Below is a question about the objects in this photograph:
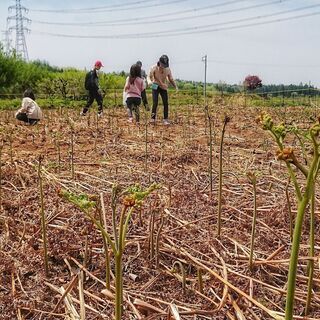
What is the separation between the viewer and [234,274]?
207cm

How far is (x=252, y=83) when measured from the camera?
1717cm

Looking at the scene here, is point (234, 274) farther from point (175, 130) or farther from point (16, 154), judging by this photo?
point (175, 130)

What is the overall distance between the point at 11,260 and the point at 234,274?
1002 mm

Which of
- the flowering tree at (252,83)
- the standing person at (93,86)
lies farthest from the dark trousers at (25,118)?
the flowering tree at (252,83)

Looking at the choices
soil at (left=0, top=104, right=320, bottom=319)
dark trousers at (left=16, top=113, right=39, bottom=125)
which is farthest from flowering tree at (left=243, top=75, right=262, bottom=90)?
soil at (left=0, top=104, right=320, bottom=319)

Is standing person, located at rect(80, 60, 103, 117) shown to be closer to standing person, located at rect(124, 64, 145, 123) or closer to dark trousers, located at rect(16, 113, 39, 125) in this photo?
standing person, located at rect(124, 64, 145, 123)

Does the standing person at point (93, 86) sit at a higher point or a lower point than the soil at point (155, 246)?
higher

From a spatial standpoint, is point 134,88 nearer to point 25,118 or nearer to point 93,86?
point 93,86

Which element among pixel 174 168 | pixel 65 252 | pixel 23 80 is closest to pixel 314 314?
pixel 65 252

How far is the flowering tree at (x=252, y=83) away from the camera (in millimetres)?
17044

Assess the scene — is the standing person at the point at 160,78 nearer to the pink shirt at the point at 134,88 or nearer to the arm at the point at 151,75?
the arm at the point at 151,75

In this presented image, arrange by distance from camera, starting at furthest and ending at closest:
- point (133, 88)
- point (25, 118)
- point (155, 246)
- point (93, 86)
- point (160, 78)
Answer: point (93, 86) < point (133, 88) < point (160, 78) < point (25, 118) < point (155, 246)

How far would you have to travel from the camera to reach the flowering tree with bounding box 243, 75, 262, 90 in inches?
671

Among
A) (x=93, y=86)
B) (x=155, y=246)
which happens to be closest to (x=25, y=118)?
(x=93, y=86)
